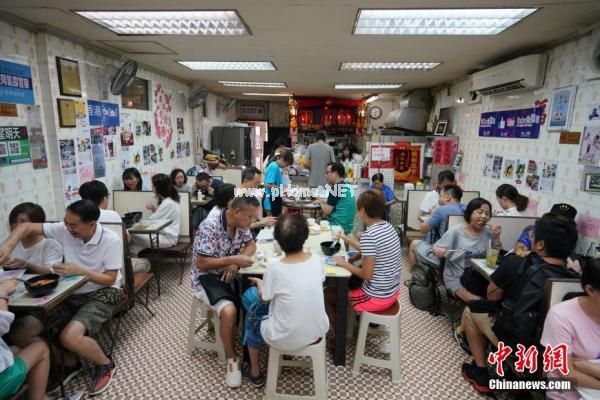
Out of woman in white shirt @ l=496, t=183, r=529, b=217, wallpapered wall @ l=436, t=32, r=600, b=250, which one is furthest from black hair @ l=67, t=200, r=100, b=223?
wallpapered wall @ l=436, t=32, r=600, b=250

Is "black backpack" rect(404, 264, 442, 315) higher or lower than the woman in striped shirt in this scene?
lower

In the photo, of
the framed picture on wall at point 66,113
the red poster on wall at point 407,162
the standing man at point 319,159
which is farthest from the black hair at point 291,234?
the red poster on wall at point 407,162

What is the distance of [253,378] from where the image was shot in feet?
7.82

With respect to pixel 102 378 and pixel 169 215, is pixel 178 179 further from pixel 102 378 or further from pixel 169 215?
pixel 102 378

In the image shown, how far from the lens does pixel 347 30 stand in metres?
3.19

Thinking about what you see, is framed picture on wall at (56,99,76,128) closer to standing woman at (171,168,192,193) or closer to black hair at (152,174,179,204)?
black hair at (152,174,179,204)

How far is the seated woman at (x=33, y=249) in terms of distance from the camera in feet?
7.73

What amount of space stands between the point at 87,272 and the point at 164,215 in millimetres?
1589

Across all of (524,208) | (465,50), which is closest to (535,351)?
(524,208)

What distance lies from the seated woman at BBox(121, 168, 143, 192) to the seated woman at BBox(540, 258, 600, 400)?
4.35 meters

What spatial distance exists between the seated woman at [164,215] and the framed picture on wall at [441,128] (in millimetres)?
4911

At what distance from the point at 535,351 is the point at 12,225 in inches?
136

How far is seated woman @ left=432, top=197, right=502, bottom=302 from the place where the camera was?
9.28 ft

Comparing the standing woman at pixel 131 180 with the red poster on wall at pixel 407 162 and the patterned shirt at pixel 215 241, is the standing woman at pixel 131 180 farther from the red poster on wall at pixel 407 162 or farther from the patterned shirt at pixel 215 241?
the red poster on wall at pixel 407 162
